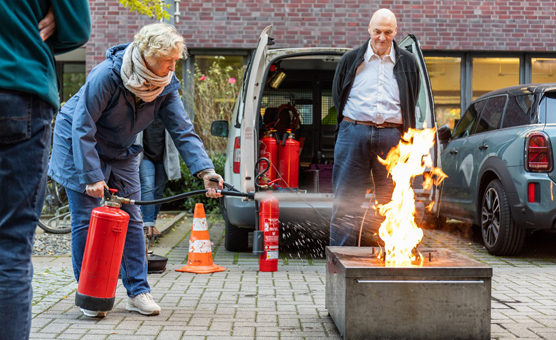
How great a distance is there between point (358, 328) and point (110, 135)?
77.7 inches

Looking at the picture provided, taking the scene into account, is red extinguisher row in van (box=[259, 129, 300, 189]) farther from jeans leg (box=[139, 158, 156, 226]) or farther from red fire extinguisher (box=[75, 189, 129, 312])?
red fire extinguisher (box=[75, 189, 129, 312])

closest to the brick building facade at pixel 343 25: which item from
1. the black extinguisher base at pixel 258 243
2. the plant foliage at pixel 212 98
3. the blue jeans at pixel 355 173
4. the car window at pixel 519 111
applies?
the plant foliage at pixel 212 98

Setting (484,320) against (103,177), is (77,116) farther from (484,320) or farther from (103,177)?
(484,320)

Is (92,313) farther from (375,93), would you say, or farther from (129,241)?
(375,93)

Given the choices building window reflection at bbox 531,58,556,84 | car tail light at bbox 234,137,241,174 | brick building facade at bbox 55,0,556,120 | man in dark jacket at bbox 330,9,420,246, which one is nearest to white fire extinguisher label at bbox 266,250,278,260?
car tail light at bbox 234,137,241,174

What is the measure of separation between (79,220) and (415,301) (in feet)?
7.07

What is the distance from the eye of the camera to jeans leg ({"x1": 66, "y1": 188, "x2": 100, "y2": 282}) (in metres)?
4.46

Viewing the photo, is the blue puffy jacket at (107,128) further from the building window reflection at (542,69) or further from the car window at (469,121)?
the building window reflection at (542,69)

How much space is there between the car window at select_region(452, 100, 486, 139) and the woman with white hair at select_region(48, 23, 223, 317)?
16.5 feet

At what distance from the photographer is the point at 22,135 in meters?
2.35

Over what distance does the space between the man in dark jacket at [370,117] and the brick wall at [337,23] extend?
23.9 feet

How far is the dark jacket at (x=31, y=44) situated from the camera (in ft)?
7.59

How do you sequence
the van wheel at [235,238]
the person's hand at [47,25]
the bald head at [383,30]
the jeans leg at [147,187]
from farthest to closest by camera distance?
1. the jeans leg at [147,187]
2. the van wheel at [235,238]
3. the bald head at [383,30]
4. the person's hand at [47,25]

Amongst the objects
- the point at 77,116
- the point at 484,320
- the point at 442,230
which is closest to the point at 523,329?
the point at 484,320
